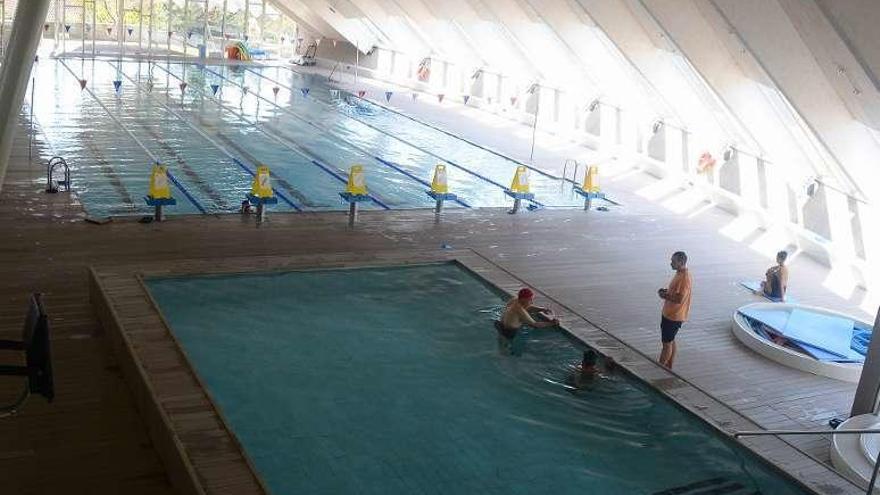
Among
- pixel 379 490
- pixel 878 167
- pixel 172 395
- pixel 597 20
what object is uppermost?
pixel 597 20

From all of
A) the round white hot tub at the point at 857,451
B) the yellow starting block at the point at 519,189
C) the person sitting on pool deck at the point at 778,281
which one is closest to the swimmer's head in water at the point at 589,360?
the round white hot tub at the point at 857,451

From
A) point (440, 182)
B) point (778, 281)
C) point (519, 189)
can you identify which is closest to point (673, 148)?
point (519, 189)

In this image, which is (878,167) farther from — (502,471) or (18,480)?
(18,480)

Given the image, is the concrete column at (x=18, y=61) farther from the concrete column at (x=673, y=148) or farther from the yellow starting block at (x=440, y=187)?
the concrete column at (x=673, y=148)

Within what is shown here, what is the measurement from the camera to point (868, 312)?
435 inches

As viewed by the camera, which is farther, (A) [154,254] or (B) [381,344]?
(A) [154,254]

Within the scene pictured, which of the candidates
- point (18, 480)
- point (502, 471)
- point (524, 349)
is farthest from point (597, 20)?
point (18, 480)

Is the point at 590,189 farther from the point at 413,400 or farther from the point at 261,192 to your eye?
the point at 413,400

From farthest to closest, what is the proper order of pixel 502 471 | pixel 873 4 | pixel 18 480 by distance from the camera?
pixel 873 4 → pixel 502 471 → pixel 18 480

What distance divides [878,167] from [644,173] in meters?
6.51

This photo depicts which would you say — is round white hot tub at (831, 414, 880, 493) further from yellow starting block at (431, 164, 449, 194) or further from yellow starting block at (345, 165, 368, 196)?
yellow starting block at (431, 164, 449, 194)

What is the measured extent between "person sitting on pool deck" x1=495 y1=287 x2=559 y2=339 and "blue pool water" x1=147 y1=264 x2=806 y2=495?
0.17 meters

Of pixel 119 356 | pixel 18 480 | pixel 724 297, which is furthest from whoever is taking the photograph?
pixel 724 297

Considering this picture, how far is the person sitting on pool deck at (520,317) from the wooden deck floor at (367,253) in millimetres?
771
